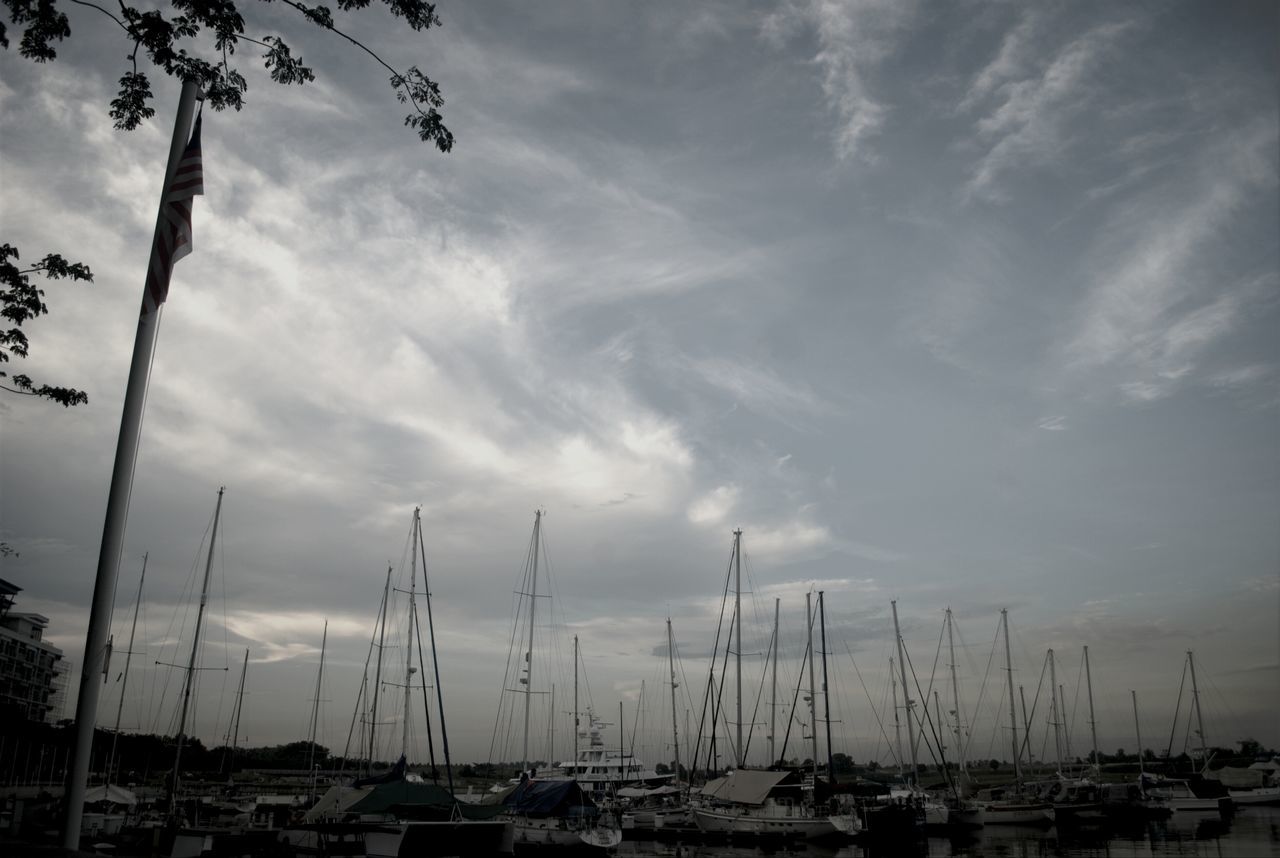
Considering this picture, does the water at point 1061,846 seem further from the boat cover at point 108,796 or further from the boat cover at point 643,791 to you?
the boat cover at point 108,796

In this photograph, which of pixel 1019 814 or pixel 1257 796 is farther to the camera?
pixel 1257 796

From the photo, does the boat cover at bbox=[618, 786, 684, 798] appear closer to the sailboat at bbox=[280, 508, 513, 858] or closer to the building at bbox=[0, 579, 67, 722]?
the sailboat at bbox=[280, 508, 513, 858]

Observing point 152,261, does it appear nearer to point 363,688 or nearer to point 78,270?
point 78,270

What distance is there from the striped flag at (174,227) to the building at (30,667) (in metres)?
104

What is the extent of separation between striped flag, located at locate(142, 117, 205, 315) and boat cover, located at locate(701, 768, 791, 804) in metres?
48.1

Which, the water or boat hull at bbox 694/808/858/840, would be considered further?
boat hull at bbox 694/808/858/840

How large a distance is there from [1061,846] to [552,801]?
30396 mm

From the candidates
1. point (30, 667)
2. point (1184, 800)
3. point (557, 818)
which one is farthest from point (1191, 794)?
point (30, 667)

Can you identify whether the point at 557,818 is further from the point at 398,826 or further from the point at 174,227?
the point at 174,227

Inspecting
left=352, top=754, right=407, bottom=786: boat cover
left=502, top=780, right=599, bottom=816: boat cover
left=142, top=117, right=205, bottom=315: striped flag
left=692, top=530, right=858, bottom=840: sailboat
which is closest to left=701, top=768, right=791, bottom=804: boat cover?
left=692, top=530, right=858, bottom=840: sailboat

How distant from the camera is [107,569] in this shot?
12.6m

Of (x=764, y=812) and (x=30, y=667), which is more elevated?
(x=30, y=667)

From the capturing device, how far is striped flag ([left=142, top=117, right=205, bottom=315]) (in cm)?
1380

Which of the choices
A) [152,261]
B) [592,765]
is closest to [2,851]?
[152,261]
